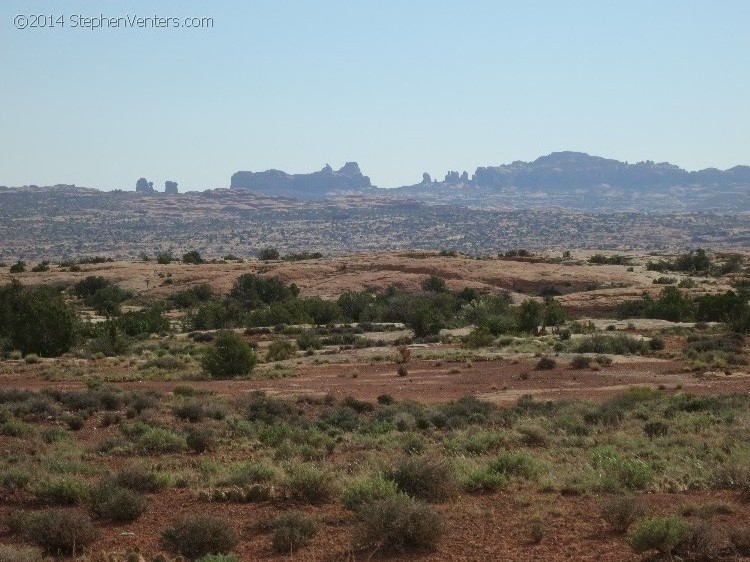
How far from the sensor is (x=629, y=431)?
1927 cm

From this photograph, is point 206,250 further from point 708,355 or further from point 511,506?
point 511,506

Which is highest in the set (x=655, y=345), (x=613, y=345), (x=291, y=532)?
(x=291, y=532)

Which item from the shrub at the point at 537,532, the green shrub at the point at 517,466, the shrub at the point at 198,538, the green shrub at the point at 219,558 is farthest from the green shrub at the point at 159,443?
the shrub at the point at 537,532

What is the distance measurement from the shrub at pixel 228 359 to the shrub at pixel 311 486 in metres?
20.9

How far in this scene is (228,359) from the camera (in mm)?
33938

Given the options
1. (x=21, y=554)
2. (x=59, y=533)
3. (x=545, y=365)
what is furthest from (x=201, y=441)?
(x=545, y=365)

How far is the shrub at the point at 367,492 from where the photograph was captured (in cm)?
1170

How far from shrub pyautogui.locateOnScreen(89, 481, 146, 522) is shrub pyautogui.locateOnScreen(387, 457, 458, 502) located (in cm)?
347

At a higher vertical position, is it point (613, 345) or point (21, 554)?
point (21, 554)

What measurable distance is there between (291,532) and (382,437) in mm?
8092

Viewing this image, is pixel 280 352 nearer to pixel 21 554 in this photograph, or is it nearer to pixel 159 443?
pixel 159 443

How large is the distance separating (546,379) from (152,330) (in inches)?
1081

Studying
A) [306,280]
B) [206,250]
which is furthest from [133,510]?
[206,250]

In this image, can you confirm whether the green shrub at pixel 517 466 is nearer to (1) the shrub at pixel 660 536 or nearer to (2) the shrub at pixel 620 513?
(2) the shrub at pixel 620 513
